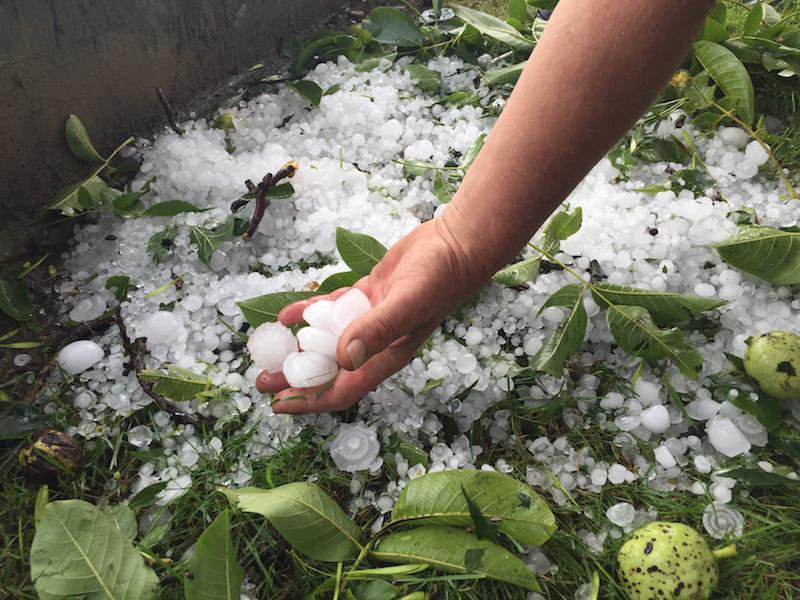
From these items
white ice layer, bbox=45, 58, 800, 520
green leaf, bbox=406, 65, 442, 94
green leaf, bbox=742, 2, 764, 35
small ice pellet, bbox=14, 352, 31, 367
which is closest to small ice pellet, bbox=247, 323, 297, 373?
white ice layer, bbox=45, 58, 800, 520

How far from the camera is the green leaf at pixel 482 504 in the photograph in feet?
3.37

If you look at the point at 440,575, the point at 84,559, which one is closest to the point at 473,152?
the point at 440,575

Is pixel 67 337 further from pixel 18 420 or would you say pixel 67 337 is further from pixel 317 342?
pixel 317 342

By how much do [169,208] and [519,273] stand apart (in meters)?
0.88

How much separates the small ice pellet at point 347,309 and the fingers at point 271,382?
21 cm

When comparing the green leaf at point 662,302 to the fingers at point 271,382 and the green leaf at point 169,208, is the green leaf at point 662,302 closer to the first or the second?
the fingers at point 271,382

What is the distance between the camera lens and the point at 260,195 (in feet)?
5.12

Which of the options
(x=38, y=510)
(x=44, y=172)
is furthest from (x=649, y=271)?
(x=44, y=172)

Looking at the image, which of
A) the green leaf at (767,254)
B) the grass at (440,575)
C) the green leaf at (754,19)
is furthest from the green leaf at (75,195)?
the green leaf at (754,19)

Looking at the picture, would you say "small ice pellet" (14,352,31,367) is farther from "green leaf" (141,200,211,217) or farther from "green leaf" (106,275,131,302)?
"green leaf" (141,200,211,217)

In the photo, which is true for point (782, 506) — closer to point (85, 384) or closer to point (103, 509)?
point (103, 509)

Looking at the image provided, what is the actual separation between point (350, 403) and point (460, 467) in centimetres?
25

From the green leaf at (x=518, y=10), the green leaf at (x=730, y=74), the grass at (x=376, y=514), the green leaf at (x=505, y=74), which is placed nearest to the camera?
the grass at (x=376, y=514)

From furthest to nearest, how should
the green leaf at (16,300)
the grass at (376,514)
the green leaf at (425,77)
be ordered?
the green leaf at (425,77), the green leaf at (16,300), the grass at (376,514)
